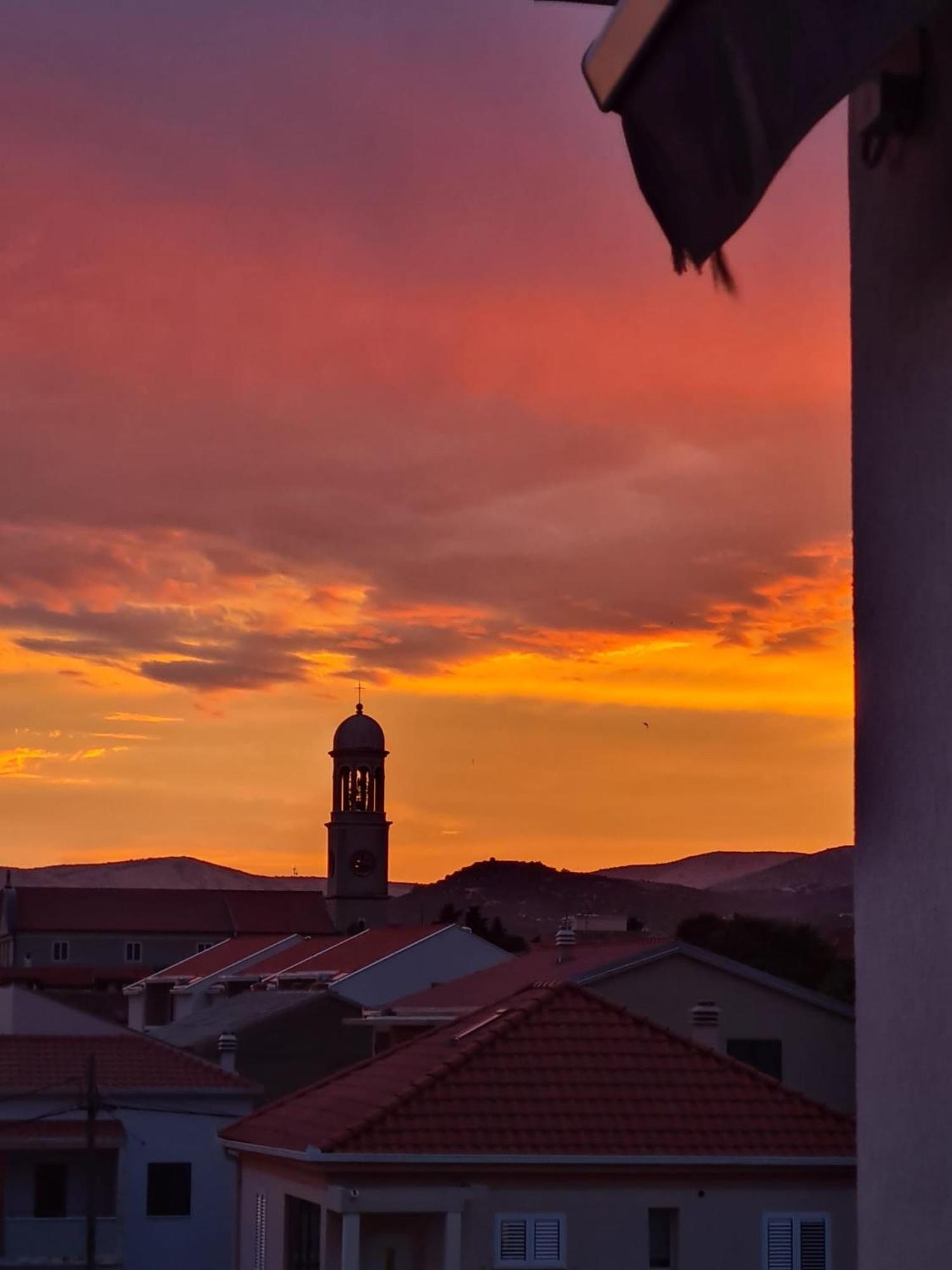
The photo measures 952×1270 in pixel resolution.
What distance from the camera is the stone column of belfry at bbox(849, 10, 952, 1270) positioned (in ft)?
12.1

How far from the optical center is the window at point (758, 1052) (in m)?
39.2

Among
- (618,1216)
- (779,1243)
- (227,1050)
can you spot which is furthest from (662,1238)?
(227,1050)

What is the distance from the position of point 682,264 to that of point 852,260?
2.27 feet

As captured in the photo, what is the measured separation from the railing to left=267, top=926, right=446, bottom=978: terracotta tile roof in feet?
84.7

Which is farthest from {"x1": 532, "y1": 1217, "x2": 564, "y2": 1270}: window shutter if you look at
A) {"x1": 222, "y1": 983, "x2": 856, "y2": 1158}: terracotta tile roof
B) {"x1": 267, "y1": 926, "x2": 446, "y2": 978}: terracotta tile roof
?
{"x1": 267, "y1": 926, "x2": 446, "y2": 978}: terracotta tile roof

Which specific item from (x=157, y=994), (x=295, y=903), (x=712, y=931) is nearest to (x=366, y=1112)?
(x=712, y=931)

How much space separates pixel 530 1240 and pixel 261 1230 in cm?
443

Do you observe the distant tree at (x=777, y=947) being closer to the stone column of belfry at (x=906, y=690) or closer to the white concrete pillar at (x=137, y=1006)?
the white concrete pillar at (x=137, y=1006)

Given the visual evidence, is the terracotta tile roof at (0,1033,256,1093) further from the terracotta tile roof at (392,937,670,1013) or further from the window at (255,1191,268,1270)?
the window at (255,1191,268,1270)

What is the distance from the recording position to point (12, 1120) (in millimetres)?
34719

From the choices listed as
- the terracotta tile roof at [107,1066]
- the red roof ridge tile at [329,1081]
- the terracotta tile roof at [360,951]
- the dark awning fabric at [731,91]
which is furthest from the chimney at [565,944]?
the dark awning fabric at [731,91]

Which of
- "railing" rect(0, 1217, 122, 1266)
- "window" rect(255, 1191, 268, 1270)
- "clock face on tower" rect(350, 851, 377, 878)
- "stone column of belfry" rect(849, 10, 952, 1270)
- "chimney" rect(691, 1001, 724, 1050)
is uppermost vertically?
"clock face on tower" rect(350, 851, 377, 878)

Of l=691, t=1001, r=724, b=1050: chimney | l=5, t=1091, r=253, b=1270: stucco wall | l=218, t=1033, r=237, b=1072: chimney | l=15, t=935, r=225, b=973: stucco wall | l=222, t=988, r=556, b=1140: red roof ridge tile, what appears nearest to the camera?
l=222, t=988, r=556, b=1140: red roof ridge tile

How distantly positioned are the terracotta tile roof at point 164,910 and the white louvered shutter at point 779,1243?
116 meters
